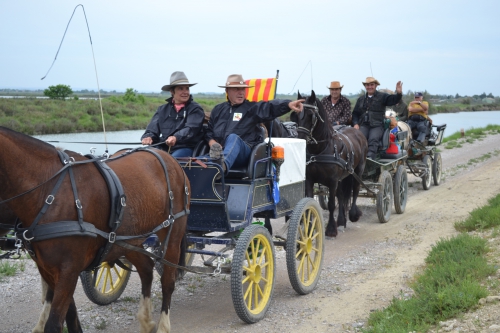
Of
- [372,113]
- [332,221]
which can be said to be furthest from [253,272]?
[372,113]

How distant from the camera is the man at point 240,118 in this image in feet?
21.3

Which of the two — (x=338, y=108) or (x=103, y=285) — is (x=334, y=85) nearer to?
(x=338, y=108)

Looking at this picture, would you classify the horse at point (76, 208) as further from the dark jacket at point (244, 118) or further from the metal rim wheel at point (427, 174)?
the metal rim wheel at point (427, 174)

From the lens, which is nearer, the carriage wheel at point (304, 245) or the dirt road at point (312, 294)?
the dirt road at point (312, 294)

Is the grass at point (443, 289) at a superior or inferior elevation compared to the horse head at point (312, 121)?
inferior

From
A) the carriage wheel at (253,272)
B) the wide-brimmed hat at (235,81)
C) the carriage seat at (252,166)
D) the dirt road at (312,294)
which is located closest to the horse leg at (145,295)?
the dirt road at (312,294)

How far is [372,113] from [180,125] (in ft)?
21.5

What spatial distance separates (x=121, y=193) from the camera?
15.3ft

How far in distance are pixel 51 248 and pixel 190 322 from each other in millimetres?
2286

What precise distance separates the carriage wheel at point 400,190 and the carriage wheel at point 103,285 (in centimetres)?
680

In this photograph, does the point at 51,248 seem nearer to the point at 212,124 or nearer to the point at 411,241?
the point at 212,124

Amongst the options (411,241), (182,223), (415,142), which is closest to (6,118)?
(415,142)

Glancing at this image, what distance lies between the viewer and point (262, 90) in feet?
25.0

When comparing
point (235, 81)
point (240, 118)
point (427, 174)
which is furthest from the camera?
point (427, 174)
